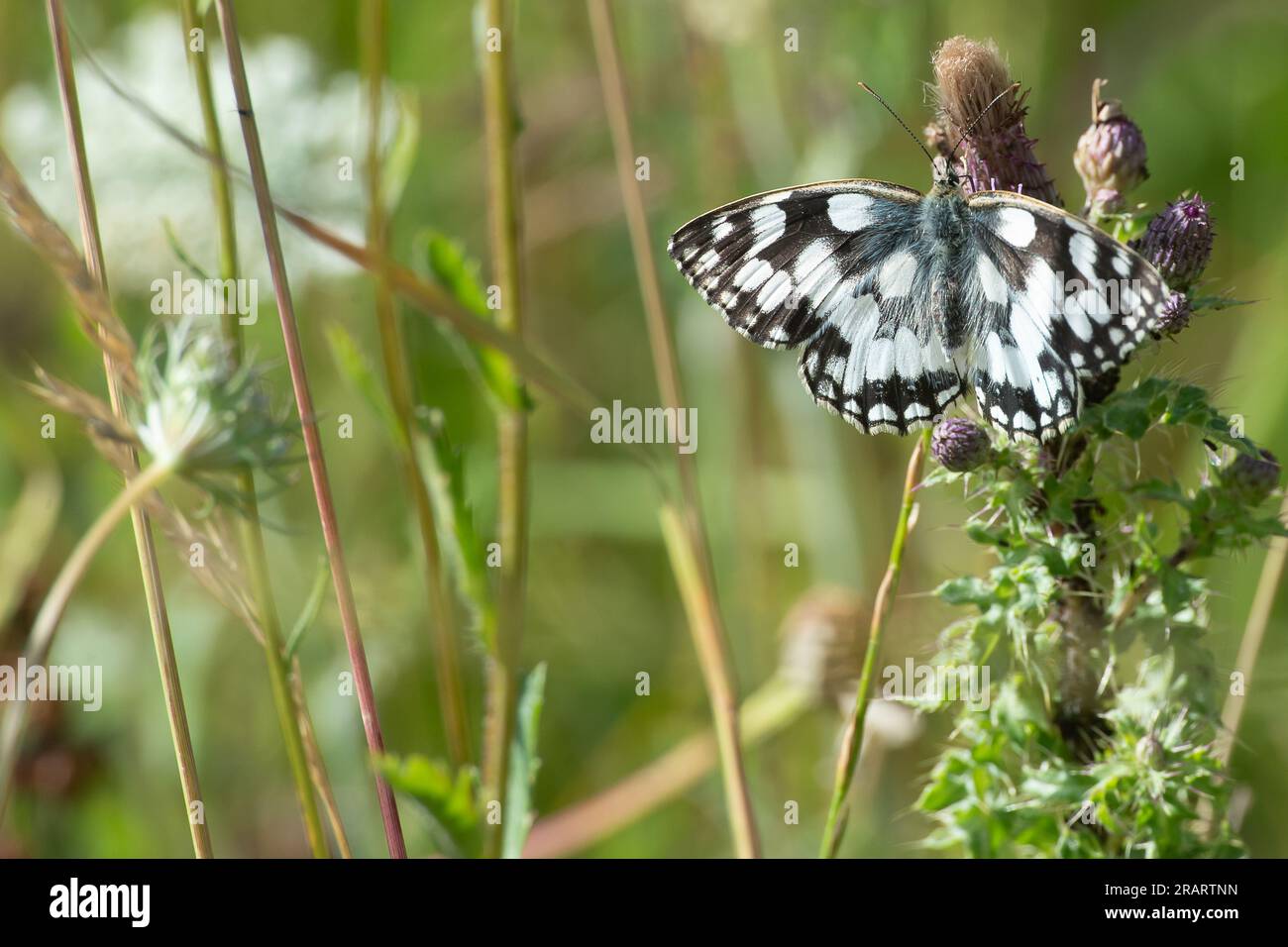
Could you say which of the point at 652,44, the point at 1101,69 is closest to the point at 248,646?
the point at 652,44

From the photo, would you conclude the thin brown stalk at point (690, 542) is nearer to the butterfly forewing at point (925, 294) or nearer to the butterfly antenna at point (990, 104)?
the butterfly forewing at point (925, 294)

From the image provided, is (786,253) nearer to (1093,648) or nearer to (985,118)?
(985,118)

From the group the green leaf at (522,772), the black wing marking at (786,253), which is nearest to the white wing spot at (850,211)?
the black wing marking at (786,253)

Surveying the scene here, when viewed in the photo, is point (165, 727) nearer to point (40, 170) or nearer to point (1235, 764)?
point (40, 170)

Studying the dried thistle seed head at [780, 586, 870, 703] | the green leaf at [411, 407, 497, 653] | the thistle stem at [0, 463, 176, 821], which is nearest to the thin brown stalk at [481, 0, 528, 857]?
the green leaf at [411, 407, 497, 653]

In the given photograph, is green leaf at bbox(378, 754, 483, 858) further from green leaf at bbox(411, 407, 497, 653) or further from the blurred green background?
the blurred green background
